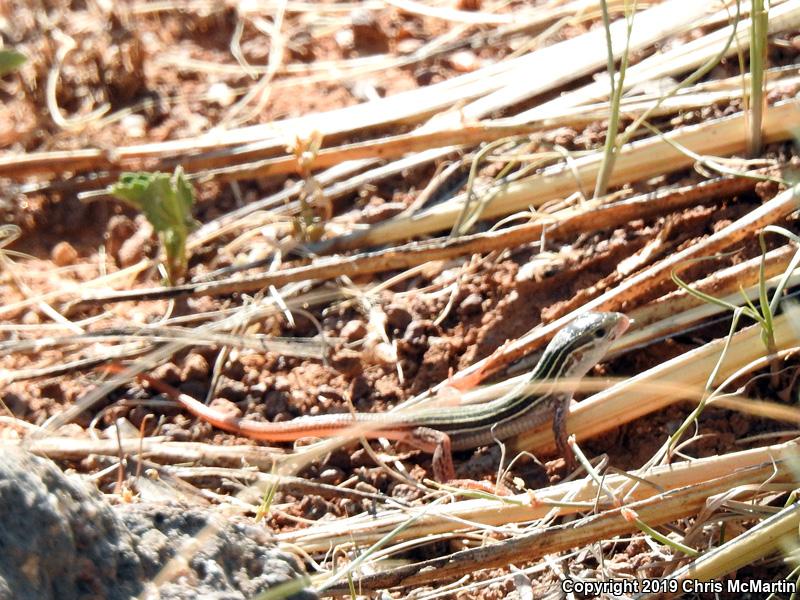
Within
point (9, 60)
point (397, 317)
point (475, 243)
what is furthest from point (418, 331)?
point (9, 60)

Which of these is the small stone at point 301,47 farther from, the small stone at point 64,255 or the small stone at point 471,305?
the small stone at point 471,305

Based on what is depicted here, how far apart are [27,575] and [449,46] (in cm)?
425

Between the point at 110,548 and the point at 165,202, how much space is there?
234cm

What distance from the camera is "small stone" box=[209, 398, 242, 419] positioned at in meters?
4.02

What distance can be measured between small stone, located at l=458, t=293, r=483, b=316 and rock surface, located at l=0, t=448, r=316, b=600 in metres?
1.74

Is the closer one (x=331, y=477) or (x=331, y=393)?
(x=331, y=477)

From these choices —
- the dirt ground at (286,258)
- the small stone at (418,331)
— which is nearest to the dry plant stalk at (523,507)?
the dirt ground at (286,258)

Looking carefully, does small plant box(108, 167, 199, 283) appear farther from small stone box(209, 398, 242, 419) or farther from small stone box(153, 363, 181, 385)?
small stone box(209, 398, 242, 419)

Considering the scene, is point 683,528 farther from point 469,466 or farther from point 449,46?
point 449,46

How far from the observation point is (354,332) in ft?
13.9

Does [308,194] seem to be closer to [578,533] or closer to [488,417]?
[488,417]

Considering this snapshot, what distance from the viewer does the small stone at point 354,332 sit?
4227 millimetres

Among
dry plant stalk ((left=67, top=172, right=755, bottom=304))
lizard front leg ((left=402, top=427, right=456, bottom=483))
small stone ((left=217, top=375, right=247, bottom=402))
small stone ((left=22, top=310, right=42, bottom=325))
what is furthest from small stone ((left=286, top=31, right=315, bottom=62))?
lizard front leg ((left=402, top=427, right=456, bottom=483))

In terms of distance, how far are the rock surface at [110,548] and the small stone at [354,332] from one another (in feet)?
5.46
